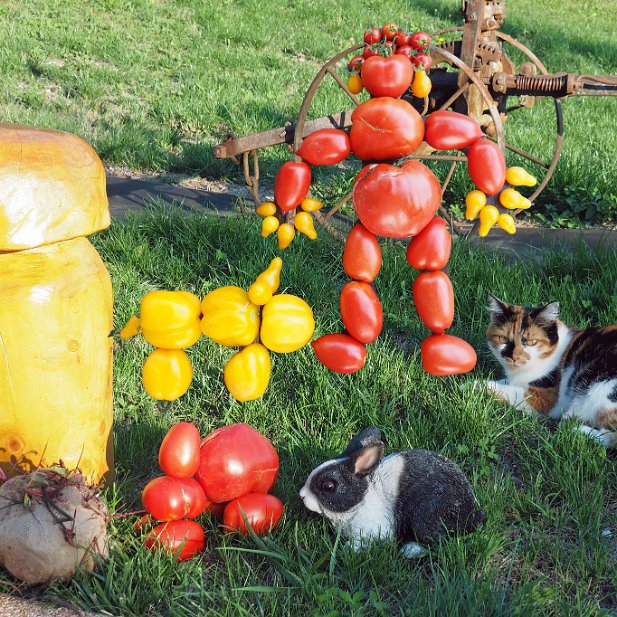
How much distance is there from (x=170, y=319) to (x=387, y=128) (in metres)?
0.64

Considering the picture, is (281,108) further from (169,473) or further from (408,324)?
(169,473)

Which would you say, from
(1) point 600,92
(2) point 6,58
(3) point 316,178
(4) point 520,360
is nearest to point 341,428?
(4) point 520,360

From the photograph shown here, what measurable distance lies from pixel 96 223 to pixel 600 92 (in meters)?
2.21

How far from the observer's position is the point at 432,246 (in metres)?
1.69

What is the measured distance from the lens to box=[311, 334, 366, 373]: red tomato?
1726 mm

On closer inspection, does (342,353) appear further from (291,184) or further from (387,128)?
(387,128)

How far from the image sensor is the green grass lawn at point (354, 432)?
6.53 ft

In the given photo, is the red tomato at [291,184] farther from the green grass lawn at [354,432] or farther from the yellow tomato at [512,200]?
the green grass lawn at [354,432]

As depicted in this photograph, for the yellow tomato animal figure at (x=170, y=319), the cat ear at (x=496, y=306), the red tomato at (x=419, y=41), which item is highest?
the red tomato at (x=419, y=41)

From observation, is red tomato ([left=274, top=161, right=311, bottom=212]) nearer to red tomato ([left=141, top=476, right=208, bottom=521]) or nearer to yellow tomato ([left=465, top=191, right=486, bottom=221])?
yellow tomato ([left=465, top=191, right=486, bottom=221])

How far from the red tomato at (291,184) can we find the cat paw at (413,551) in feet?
3.44

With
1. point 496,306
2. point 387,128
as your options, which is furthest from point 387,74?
point 496,306

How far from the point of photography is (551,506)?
8.11 ft

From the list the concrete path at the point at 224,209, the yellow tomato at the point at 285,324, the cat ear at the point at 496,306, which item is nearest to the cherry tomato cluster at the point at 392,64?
the yellow tomato at the point at 285,324
